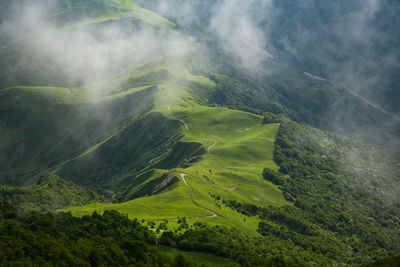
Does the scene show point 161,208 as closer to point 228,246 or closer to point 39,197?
point 228,246

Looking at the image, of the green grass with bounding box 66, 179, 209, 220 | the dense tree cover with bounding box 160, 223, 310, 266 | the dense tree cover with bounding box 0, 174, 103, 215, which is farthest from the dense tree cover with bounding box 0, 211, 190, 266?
the dense tree cover with bounding box 0, 174, 103, 215

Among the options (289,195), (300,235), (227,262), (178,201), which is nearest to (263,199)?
(289,195)

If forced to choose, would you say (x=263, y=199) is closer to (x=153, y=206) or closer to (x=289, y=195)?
(x=289, y=195)

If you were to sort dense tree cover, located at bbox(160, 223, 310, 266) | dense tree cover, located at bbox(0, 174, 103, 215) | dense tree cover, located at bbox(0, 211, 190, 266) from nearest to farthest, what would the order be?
dense tree cover, located at bbox(0, 211, 190, 266)
dense tree cover, located at bbox(160, 223, 310, 266)
dense tree cover, located at bbox(0, 174, 103, 215)

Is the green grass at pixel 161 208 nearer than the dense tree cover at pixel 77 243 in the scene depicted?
No

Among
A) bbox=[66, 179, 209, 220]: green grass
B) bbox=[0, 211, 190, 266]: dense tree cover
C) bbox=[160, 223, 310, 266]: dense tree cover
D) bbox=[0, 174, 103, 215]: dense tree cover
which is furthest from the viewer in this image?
bbox=[0, 174, 103, 215]: dense tree cover

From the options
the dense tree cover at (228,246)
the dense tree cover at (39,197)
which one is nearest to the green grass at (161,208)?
the dense tree cover at (228,246)

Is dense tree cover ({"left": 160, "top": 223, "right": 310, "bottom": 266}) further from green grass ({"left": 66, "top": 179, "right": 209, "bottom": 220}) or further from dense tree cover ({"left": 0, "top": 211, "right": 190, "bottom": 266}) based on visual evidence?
green grass ({"left": 66, "top": 179, "right": 209, "bottom": 220})

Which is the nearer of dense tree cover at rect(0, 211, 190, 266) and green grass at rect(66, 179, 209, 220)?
dense tree cover at rect(0, 211, 190, 266)

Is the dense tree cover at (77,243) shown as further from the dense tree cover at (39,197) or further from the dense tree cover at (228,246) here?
the dense tree cover at (39,197)
